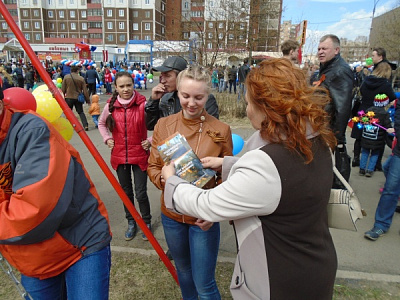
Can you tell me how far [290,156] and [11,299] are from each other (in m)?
2.82

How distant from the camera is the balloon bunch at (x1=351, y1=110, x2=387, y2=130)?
17.9 feet

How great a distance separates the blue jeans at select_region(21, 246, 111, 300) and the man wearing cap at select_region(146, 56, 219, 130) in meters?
1.48

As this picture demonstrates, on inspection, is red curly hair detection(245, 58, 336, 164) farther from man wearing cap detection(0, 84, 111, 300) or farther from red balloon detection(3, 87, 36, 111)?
red balloon detection(3, 87, 36, 111)

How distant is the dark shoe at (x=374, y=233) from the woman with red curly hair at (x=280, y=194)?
8.91 ft

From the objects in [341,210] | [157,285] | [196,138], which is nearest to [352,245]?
[157,285]

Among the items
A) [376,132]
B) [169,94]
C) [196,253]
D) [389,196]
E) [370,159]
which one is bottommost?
[370,159]

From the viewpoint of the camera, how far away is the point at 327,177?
1283mm

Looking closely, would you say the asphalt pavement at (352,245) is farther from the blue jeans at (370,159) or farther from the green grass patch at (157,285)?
the blue jeans at (370,159)

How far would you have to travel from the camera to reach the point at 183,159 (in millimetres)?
1768

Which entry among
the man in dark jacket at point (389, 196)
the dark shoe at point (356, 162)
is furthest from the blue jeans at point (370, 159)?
the man in dark jacket at point (389, 196)

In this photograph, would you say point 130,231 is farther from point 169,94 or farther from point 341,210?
point 341,210

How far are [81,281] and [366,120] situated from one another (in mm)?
5542

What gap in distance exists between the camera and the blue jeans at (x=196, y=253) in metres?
2.03

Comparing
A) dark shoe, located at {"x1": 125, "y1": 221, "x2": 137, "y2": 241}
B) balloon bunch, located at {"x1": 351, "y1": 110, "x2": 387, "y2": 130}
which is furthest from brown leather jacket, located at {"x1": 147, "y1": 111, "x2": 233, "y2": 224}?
balloon bunch, located at {"x1": 351, "y1": 110, "x2": 387, "y2": 130}
